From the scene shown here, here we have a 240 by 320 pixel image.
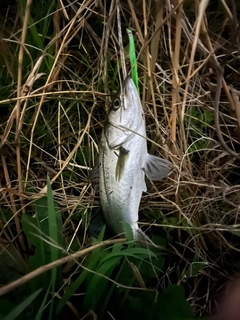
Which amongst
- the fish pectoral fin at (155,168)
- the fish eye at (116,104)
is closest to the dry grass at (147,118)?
the fish pectoral fin at (155,168)

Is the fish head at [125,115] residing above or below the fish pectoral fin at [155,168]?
above

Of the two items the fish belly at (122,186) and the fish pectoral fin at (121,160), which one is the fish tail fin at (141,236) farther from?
the fish pectoral fin at (121,160)

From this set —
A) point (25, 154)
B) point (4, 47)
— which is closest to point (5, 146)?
point (25, 154)

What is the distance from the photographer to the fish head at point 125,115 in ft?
3.58

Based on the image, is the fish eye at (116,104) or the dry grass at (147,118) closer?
the fish eye at (116,104)

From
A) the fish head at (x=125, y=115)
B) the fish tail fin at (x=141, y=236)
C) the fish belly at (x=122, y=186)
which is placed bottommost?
the fish tail fin at (x=141, y=236)

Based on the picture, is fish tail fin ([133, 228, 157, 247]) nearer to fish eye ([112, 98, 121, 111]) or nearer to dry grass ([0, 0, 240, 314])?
dry grass ([0, 0, 240, 314])

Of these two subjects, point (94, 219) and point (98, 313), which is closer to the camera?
point (98, 313)

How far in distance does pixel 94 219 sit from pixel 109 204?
0.08 metres

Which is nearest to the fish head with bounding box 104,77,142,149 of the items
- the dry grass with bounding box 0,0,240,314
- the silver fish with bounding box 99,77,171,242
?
the silver fish with bounding box 99,77,171,242

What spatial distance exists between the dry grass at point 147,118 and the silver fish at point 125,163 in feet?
0.30

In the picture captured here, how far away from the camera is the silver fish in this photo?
109 centimetres

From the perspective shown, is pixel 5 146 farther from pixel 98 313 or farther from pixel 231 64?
pixel 231 64

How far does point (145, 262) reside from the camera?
1179 millimetres
